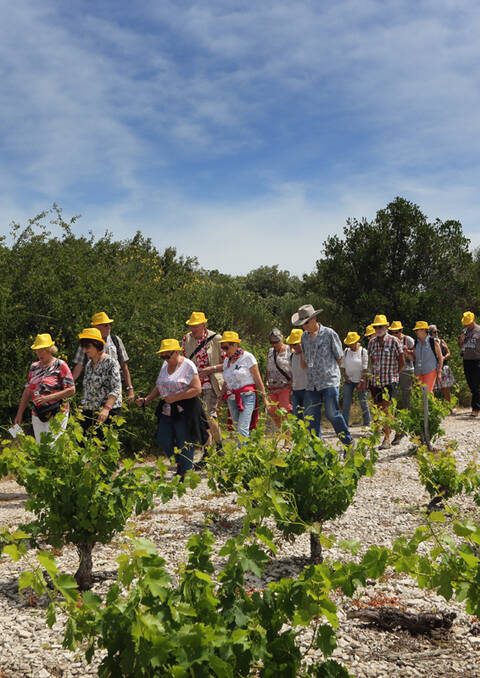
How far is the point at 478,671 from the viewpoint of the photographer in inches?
114

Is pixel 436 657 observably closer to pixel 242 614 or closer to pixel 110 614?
pixel 242 614

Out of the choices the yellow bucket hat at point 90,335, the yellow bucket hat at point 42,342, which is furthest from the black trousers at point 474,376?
the yellow bucket hat at point 42,342

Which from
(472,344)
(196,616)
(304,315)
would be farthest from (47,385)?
(472,344)

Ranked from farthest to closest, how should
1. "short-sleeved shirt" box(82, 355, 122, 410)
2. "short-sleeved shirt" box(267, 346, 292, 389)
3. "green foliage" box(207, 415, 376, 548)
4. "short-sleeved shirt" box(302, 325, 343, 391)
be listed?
1. "short-sleeved shirt" box(267, 346, 292, 389)
2. "short-sleeved shirt" box(302, 325, 343, 391)
3. "short-sleeved shirt" box(82, 355, 122, 410)
4. "green foliage" box(207, 415, 376, 548)

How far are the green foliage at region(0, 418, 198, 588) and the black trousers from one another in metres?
8.90

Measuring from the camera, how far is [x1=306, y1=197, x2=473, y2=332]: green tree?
17.8 meters

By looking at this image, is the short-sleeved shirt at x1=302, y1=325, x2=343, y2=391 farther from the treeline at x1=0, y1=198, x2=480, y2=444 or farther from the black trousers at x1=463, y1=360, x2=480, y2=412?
the black trousers at x1=463, y1=360, x2=480, y2=412

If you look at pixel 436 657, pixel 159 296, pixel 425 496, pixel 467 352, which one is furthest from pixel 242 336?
pixel 436 657

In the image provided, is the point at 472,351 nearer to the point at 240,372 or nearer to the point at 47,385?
the point at 240,372

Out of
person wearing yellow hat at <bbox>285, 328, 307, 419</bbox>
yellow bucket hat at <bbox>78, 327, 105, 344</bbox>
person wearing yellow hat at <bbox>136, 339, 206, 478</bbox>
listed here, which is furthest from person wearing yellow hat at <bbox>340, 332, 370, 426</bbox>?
yellow bucket hat at <bbox>78, 327, 105, 344</bbox>

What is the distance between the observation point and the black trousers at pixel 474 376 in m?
11.1

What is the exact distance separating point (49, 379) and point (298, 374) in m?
3.37

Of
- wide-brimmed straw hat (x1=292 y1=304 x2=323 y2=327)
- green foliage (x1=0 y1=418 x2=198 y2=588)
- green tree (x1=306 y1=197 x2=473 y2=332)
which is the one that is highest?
green tree (x1=306 y1=197 x2=473 y2=332)

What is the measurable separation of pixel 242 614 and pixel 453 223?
58.7ft
